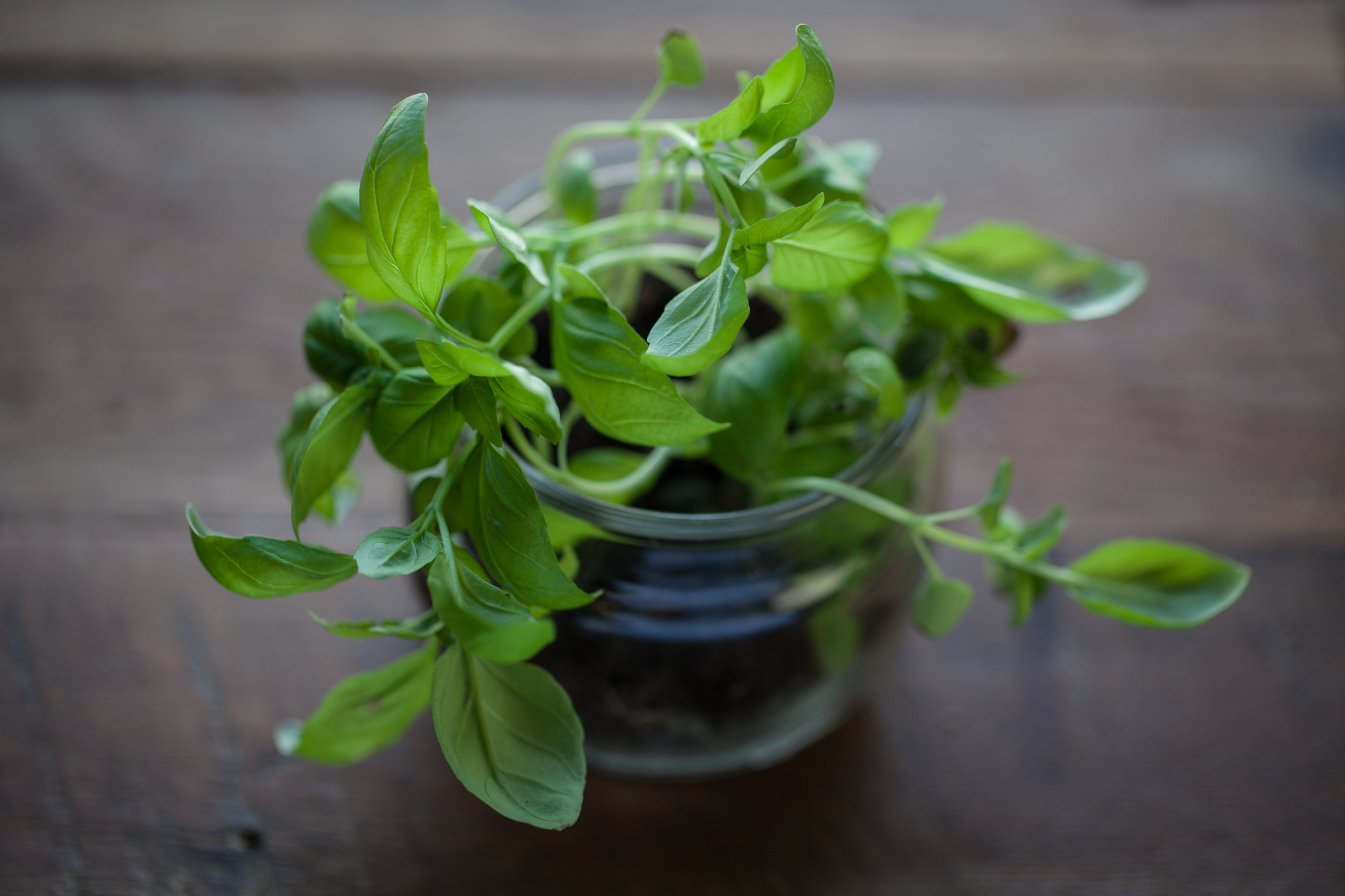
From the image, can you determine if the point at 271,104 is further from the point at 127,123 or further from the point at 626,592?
the point at 626,592

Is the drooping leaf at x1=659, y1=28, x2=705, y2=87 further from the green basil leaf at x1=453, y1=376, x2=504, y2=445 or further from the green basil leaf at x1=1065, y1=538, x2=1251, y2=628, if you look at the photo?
the green basil leaf at x1=1065, y1=538, x2=1251, y2=628

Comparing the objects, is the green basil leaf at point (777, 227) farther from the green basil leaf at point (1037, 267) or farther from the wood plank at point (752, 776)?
the wood plank at point (752, 776)

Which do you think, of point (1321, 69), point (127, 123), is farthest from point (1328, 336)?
point (127, 123)

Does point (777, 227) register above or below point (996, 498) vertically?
above

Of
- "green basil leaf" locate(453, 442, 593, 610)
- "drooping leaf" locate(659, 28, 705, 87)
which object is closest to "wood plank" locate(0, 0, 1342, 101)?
"drooping leaf" locate(659, 28, 705, 87)

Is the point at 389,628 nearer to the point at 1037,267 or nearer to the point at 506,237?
the point at 506,237

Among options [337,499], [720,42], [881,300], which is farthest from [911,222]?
[720,42]

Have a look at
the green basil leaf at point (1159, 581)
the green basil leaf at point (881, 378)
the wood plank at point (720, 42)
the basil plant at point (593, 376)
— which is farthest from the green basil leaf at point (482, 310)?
the wood plank at point (720, 42)

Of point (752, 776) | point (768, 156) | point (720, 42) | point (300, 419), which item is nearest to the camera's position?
point (768, 156)
